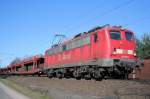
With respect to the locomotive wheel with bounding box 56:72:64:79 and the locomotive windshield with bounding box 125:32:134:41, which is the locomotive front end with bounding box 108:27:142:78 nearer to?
the locomotive windshield with bounding box 125:32:134:41

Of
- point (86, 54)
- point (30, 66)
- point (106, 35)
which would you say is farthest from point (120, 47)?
point (30, 66)

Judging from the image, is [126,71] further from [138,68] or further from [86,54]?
[86,54]

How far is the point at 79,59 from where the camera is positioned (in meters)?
25.2

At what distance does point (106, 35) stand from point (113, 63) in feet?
6.76

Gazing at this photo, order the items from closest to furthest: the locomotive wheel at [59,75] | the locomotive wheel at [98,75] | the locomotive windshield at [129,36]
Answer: the locomotive wheel at [98,75] < the locomotive windshield at [129,36] < the locomotive wheel at [59,75]

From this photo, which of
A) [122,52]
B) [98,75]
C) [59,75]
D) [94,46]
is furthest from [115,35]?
[59,75]

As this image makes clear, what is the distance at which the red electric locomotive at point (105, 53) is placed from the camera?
68.2 ft

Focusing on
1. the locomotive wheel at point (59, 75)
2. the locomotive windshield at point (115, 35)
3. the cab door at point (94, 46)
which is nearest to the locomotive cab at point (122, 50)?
the locomotive windshield at point (115, 35)

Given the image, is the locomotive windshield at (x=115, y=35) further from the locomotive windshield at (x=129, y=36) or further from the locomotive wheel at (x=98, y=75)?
the locomotive wheel at (x=98, y=75)

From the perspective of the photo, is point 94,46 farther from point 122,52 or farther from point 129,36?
point 129,36

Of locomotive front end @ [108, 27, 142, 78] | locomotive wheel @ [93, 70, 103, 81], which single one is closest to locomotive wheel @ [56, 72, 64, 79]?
locomotive wheel @ [93, 70, 103, 81]

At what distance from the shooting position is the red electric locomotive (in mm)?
20797

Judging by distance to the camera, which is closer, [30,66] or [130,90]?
[130,90]

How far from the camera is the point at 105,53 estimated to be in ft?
68.9
